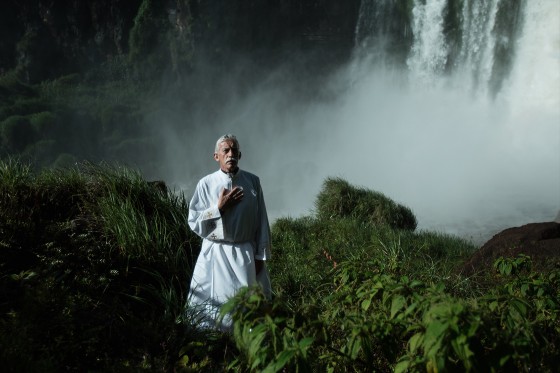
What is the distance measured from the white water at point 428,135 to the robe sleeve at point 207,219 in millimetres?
12169

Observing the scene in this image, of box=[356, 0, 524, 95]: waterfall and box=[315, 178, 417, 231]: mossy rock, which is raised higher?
box=[356, 0, 524, 95]: waterfall

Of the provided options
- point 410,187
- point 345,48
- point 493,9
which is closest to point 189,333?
point 410,187

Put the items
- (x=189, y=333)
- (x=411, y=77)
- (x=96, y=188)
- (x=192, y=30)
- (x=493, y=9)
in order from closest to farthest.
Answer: (x=189, y=333)
(x=96, y=188)
(x=493, y=9)
(x=411, y=77)
(x=192, y=30)

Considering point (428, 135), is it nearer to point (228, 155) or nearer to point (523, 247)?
point (523, 247)

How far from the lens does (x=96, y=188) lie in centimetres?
587

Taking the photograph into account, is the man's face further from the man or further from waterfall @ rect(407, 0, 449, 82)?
waterfall @ rect(407, 0, 449, 82)

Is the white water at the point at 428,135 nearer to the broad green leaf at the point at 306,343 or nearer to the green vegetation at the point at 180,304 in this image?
the green vegetation at the point at 180,304

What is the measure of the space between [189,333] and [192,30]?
149 ft

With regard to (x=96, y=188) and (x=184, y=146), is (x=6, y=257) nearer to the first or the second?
Result: (x=96, y=188)

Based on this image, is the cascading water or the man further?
the cascading water

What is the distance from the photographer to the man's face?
429 centimetres

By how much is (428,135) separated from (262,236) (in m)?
29.9

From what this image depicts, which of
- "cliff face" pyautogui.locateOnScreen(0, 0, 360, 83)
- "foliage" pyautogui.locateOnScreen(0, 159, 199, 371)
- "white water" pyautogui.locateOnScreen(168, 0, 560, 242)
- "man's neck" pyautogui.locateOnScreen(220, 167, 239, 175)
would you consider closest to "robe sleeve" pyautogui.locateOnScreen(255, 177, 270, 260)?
"man's neck" pyautogui.locateOnScreen(220, 167, 239, 175)

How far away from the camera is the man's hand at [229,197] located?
13.6 feet
